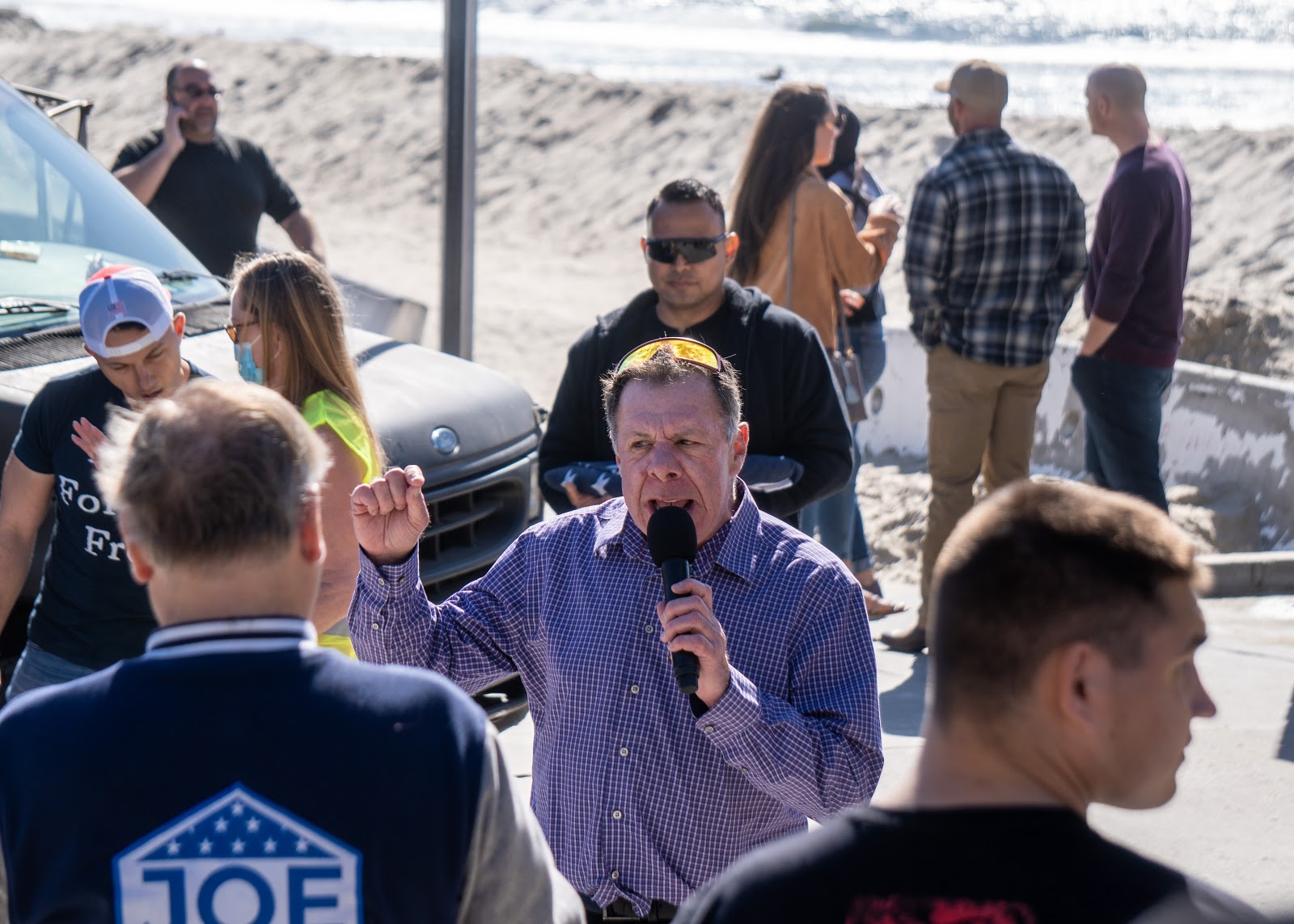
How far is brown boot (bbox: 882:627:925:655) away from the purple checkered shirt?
377 cm

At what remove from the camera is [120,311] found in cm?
403

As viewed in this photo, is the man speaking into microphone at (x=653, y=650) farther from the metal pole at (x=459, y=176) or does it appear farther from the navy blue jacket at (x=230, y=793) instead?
the metal pole at (x=459, y=176)

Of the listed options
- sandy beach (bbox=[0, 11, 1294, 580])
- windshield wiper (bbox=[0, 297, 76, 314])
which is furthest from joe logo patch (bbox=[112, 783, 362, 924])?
sandy beach (bbox=[0, 11, 1294, 580])

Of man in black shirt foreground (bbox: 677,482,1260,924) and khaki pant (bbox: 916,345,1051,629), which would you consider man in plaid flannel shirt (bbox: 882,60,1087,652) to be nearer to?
khaki pant (bbox: 916,345,1051,629)

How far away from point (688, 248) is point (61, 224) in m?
2.44

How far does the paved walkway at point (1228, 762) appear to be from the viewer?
4.96 m

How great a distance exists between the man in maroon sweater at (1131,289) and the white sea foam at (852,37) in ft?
71.4

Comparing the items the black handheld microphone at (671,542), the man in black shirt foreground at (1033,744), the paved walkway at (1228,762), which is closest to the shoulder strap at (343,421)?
the black handheld microphone at (671,542)

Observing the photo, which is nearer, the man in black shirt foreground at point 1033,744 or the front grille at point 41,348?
the man in black shirt foreground at point 1033,744

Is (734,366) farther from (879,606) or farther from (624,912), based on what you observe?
(879,606)

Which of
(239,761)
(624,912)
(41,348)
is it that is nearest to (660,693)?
(624,912)

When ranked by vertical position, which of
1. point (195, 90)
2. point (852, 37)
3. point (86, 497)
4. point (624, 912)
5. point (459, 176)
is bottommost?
point (852, 37)

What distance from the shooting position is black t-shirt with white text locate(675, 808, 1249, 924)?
5.55 ft


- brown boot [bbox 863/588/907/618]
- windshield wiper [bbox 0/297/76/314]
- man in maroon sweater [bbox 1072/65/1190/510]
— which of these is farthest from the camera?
brown boot [bbox 863/588/907/618]
